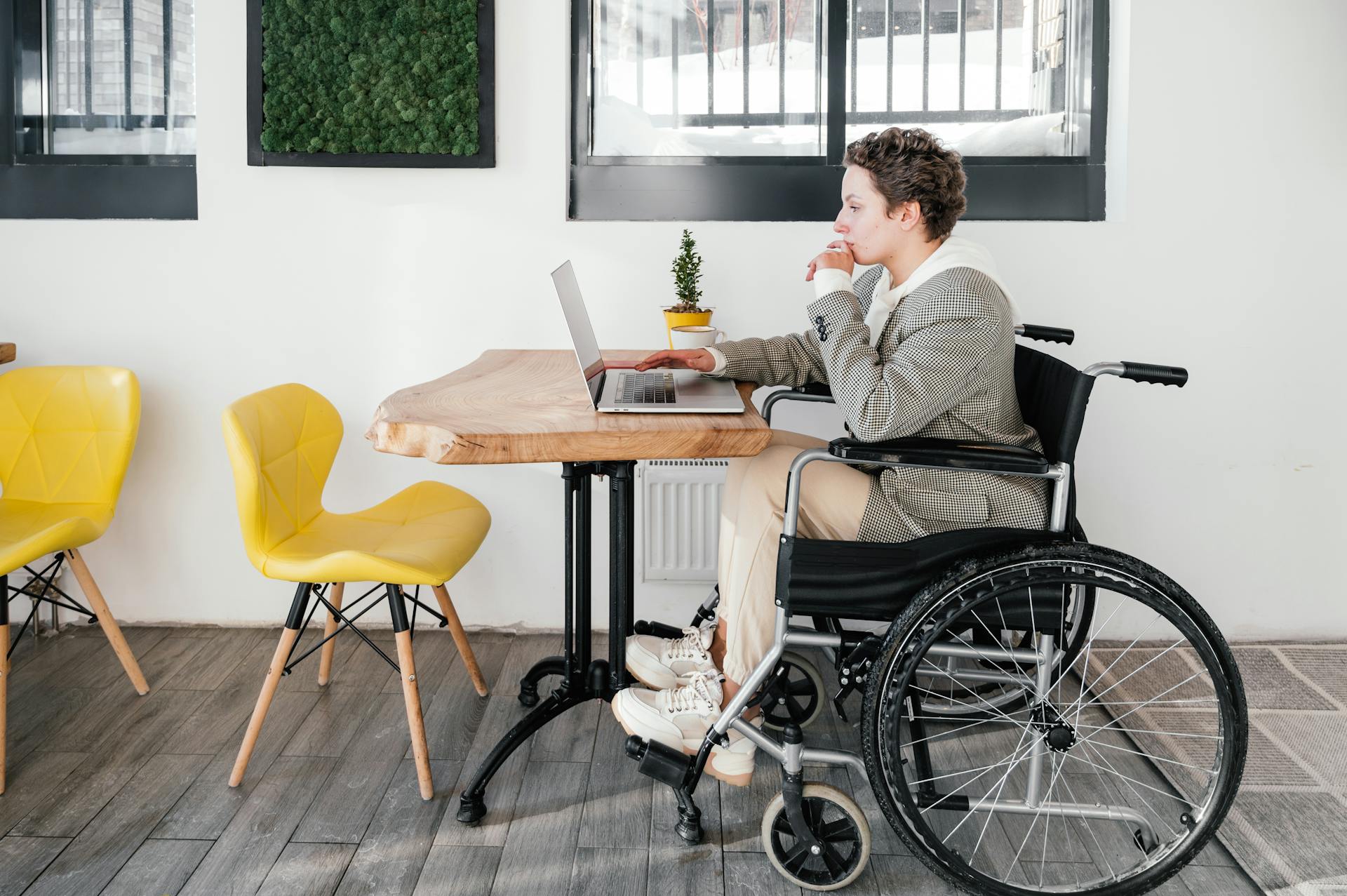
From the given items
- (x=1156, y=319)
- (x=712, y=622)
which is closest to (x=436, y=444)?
(x=712, y=622)

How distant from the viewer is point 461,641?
93.1 inches

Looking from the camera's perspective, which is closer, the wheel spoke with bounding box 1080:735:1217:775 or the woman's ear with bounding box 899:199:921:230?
the woman's ear with bounding box 899:199:921:230

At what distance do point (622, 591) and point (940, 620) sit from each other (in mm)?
613

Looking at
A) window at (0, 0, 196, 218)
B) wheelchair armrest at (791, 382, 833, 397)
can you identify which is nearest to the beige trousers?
wheelchair armrest at (791, 382, 833, 397)

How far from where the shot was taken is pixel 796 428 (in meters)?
2.75

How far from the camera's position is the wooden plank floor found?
5.71 feet

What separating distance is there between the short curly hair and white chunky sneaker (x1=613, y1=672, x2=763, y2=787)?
2.99ft

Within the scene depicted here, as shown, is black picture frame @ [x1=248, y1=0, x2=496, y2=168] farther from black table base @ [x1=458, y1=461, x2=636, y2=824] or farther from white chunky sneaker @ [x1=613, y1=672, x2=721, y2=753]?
white chunky sneaker @ [x1=613, y1=672, x2=721, y2=753]

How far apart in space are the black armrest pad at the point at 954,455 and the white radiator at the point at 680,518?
3.53 ft

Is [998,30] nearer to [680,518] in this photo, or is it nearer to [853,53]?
[853,53]

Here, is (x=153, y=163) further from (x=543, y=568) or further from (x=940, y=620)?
(x=940, y=620)

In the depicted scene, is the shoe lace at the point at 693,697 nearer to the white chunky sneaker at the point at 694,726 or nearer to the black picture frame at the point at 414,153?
the white chunky sneaker at the point at 694,726

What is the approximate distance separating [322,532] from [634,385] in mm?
769

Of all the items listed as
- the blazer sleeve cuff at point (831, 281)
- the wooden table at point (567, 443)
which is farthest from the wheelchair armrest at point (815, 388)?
the blazer sleeve cuff at point (831, 281)
